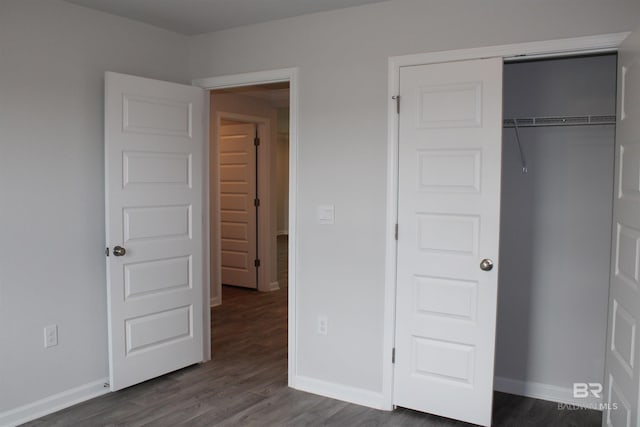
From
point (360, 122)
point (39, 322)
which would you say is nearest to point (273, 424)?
point (39, 322)

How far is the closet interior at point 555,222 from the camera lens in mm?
3385

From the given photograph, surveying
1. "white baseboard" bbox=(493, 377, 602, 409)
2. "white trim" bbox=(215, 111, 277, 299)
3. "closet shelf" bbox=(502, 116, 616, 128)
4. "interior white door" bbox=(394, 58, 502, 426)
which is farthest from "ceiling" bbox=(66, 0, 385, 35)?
"white trim" bbox=(215, 111, 277, 299)

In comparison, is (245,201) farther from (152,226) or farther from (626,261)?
(626,261)

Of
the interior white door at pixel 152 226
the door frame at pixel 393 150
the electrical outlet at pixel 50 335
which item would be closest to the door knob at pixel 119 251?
the interior white door at pixel 152 226

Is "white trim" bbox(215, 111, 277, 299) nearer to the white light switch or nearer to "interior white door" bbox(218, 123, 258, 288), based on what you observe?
"interior white door" bbox(218, 123, 258, 288)

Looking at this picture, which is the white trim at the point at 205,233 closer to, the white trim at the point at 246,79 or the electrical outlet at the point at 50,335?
the white trim at the point at 246,79

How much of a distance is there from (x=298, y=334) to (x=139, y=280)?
1.12 metres

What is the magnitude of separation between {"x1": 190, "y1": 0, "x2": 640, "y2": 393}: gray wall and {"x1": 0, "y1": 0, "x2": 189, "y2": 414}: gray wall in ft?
3.52

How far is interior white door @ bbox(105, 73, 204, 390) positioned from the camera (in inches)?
136

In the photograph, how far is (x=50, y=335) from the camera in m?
3.27

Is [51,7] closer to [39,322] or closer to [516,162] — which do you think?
[39,322]

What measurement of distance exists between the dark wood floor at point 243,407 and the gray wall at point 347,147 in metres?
0.23

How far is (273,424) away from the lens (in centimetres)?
313

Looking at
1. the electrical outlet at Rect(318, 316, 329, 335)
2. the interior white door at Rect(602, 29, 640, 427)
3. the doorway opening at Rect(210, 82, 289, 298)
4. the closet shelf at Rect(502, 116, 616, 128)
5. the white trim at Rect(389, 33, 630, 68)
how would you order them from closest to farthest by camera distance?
1. the interior white door at Rect(602, 29, 640, 427)
2. the white trim at Rect(389, 33, 630, 68)
3. the closet shelf at Rect(502, 116, 616, 128)
4. the electrical outlet at Rect(318, 316, 329, 335)
5. the doorway opening at Rect(210, 82, 289, 298)
